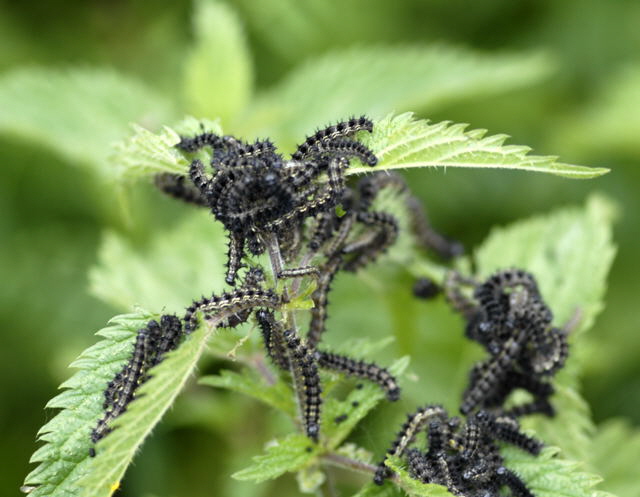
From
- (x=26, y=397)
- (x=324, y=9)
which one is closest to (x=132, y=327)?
(x=26, y=397)

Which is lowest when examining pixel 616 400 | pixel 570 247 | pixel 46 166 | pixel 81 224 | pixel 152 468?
pixel 152 468

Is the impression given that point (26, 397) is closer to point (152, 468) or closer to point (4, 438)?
point (4, 438)

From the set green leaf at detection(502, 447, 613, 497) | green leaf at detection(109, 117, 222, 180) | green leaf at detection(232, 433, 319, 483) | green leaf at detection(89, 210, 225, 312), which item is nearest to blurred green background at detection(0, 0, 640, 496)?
green leaf at detection(89, 210, 225, 312)

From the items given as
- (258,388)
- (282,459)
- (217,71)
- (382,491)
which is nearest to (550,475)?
(382,491)

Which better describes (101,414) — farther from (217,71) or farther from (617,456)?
(217,71)

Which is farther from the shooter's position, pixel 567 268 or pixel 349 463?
pixel 567 268

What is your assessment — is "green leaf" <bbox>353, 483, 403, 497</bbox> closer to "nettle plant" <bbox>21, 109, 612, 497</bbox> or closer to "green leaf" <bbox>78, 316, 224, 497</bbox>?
"nettle plant" <bbox>21, 109, 612, 497</bbox>
